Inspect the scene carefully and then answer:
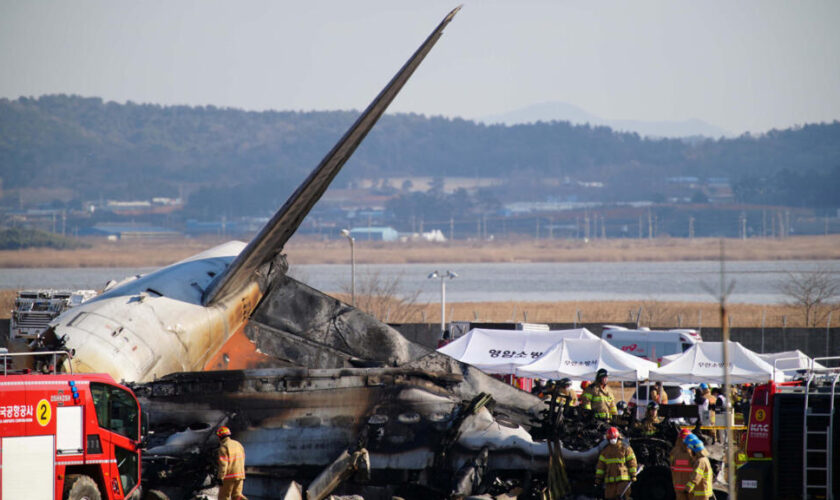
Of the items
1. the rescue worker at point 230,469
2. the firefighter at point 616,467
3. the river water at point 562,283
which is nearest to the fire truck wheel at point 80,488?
the rescue worker at point 230,469

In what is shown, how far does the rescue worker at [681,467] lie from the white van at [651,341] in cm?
2852

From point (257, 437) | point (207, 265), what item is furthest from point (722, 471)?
point (207, 265)

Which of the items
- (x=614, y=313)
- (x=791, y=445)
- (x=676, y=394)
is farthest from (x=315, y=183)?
(x=614, y=313)

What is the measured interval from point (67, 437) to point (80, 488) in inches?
33.4

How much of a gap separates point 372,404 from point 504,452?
2694 mm

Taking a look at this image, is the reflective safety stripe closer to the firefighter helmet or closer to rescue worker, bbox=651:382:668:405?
the firefighter helmet

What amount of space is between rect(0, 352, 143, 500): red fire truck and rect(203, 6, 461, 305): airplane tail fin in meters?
7.26

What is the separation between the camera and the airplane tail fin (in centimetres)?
2481

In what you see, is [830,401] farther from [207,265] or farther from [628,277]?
[628,277]

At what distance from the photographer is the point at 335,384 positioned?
20.9 metres

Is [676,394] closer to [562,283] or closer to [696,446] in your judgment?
[696,446]

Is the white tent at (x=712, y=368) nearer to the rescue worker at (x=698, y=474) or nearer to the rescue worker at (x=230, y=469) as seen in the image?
the rescue worker at (x=698, y=474)

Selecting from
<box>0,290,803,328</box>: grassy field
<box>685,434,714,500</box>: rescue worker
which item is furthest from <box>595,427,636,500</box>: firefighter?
<box>0,290,803,328</box>: grassy field

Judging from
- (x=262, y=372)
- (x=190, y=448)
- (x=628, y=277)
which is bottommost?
(x=628, y=277)
